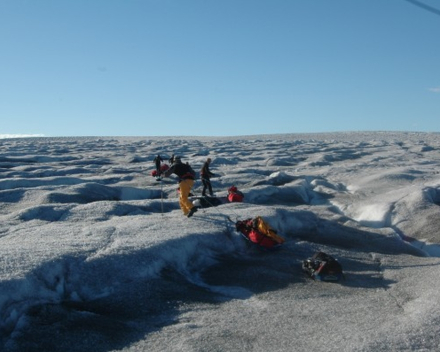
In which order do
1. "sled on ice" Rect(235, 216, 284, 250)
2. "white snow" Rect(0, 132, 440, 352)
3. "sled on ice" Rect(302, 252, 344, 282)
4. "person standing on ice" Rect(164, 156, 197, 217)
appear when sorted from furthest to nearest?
"person standing on ice" Rect(164, 156, 197, 217) → "sled on ice" Rect(235, 216, 284, 250) → "sled on ice" Rect(302, 252, 344, 282) → "white snow" Rect(0, 132, 440, 352)

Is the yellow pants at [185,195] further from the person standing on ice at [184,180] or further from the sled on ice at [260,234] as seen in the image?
A: the sled on ice at [260,234]

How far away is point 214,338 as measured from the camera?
266 inches

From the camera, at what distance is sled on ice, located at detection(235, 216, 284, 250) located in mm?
12078

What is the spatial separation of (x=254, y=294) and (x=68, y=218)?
7.33 m

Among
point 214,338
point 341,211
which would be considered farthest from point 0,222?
point 341,211

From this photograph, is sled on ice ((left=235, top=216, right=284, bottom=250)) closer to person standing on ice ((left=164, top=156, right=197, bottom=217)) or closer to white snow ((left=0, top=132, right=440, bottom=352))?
white snow ((left=0, top=132, right=440, bottom=352))

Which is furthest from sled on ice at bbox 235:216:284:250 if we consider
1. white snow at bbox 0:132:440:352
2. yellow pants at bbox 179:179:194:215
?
yellow pants at bbox 179:179:194:215

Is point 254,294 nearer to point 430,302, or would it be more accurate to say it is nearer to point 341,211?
point 430,302

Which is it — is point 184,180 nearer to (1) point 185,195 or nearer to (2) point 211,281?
(1) point 185,195

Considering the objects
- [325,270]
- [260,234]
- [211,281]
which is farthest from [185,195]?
[325,270]

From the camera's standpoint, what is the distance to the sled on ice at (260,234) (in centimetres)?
1208

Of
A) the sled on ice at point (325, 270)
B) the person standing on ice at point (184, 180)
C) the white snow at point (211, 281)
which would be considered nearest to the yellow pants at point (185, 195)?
the person standing on ice at point (184, 180)

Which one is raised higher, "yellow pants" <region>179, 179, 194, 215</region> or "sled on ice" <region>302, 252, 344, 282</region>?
"yellow pants" <region>179, 179, 194, 215</region>

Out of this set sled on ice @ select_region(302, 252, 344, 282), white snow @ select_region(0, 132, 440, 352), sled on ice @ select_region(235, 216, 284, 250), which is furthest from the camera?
sled on ice @ select_region(235, 216, 284, 250)
